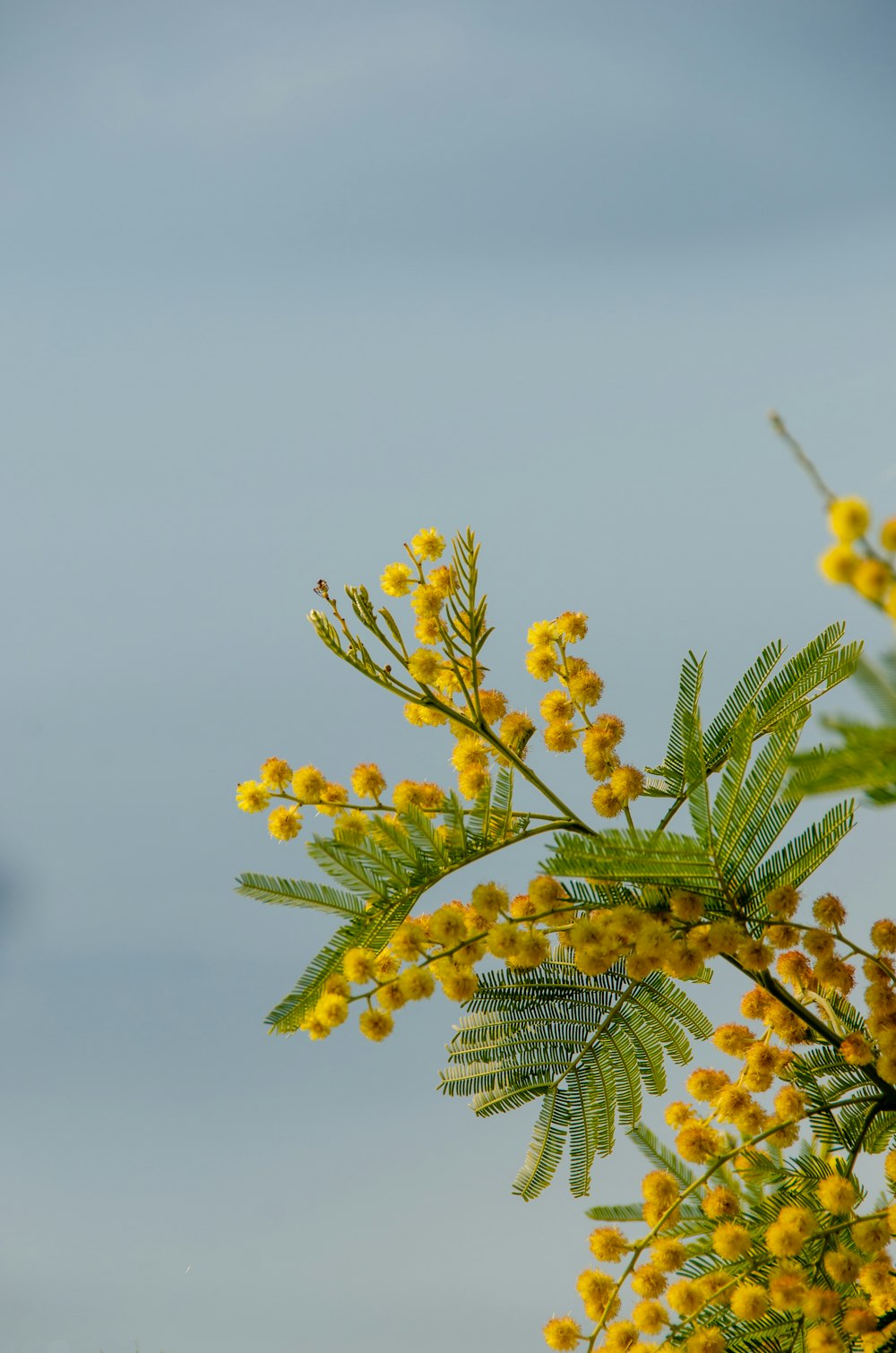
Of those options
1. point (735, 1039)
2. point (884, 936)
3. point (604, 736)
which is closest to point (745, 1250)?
point (735, 1039)

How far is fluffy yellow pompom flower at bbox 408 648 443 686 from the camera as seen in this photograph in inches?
114

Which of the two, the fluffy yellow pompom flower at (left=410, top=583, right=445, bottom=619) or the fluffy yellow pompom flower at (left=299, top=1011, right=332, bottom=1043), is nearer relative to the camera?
the fluffy yellow pompom flower at (left=299, top=1011, right=332, bottom=1043)

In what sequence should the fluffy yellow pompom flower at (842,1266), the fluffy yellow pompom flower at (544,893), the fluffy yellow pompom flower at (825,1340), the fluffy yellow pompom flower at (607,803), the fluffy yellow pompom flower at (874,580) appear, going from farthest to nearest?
the fluffy yellow pompom flower at (607,803), the fluffy yellow pompom flower at (544,893), the fluffy yellow pompom flower at (842,1266), the fluffy yellow pompom flower at (825,1340), the fluffy yellow pompom flower at (874,580)

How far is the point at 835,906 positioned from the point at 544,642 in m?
0.96

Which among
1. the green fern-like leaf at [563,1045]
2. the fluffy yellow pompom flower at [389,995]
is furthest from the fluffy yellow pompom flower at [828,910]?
the fluffy yellow pompom flower at [389,995]

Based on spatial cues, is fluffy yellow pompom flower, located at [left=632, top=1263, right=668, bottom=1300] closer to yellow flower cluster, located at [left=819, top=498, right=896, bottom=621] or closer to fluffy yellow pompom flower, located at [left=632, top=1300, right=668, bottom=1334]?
fluffy yellow pompom flower, located at [left=632, top=1300, right=668, bottom=1334]

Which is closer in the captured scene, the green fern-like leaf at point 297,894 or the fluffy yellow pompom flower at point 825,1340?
the fluffy yellow pompom flower at point 825,1340

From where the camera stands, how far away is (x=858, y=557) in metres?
1.55

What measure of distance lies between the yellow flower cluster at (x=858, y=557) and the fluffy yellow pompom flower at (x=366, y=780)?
147 cm

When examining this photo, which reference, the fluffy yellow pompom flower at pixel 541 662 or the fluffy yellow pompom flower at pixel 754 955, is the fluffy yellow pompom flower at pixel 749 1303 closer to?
the fluffy yellow pompom flower at pixel 754 955

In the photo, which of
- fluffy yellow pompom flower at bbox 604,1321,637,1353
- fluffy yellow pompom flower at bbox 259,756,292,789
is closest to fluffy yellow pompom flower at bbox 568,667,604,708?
fluffy yellow pompom flower at bbox 259,756,292,789

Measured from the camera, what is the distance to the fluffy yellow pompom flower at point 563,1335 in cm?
268

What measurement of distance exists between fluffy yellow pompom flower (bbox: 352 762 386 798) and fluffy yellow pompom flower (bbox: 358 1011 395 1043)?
20.8 inches

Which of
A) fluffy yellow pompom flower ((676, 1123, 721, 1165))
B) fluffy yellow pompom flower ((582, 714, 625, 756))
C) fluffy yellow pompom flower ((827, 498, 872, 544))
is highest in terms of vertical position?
fluffy yellow pompom flower ((582, 714, 625, 756))
